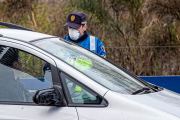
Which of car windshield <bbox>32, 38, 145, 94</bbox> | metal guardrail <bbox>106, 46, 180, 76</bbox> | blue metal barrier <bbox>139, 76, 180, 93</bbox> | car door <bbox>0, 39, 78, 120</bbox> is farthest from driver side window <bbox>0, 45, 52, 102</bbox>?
metal guardrail <bbox>106, 46, 180, 76</bbox>

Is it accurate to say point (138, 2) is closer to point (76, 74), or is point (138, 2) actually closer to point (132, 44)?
point (132, 44)

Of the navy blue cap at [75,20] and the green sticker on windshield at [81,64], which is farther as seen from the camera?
the navy blue cap at [75,20]

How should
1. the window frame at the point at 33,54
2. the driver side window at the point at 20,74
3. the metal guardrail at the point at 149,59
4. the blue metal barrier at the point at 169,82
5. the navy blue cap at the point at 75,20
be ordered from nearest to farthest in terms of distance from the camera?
1. the window frame at the point at 33,54
2. the driver side window at the point at 20,74
3. the navy blue cap at the point at 75,20
4. the blue metal barrier at the point at 169,82
5. the metal guardrail at the point at 149,59

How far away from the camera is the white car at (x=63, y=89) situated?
8.93 ft

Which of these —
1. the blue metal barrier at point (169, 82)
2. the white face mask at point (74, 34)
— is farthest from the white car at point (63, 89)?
the blue metal barrier at point (169, 82)

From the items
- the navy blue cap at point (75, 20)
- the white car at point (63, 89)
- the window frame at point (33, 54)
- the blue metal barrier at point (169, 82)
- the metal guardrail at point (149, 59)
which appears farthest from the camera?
the metal guardrail at point (149, 59)

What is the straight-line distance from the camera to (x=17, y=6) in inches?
578

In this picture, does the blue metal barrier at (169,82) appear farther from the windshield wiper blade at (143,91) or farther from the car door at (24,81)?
the car door at (24,81)

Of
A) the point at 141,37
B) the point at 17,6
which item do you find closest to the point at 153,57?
the point at 141,37

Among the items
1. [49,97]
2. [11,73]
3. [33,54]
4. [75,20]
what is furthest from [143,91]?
[75,20]

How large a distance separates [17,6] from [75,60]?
12.1 m

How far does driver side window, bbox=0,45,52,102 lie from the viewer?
9.94 ft

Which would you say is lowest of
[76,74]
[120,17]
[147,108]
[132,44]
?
[132,44]

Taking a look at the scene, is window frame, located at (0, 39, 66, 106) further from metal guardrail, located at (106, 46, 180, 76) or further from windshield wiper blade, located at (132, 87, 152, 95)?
metal guardrail, located at (106, 46, 180, 76)
